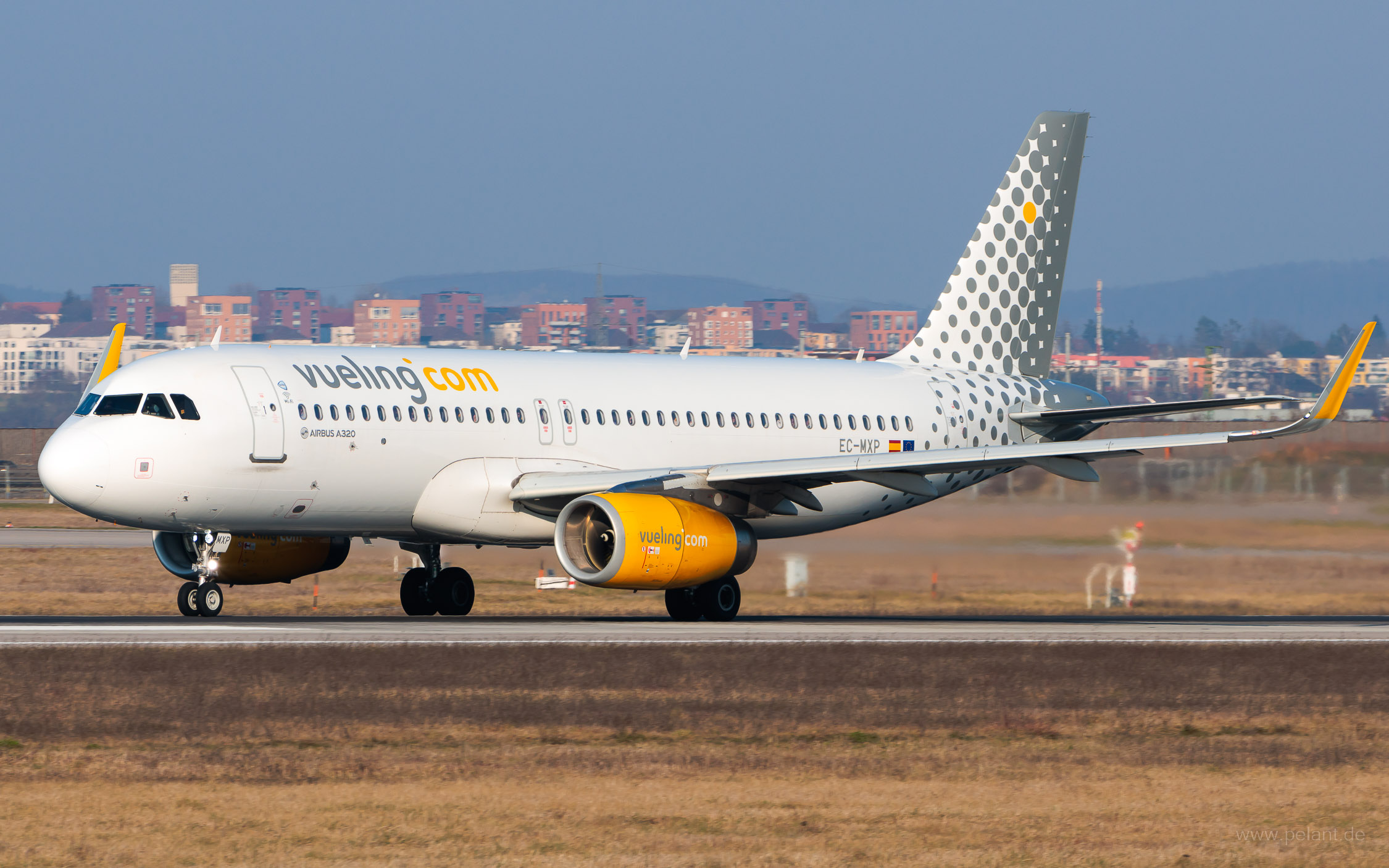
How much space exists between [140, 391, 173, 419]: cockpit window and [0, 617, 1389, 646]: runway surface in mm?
2917

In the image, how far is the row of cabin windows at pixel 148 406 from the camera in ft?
84.2

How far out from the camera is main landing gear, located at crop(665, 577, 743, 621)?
94.0 ft

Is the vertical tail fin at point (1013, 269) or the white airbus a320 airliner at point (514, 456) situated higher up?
the vertical tail fin at point (1013, 269)

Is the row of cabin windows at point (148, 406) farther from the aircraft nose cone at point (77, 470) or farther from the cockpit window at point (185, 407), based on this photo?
the aircraft nose cone at point (77, 470)

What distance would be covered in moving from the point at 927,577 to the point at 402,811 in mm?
19634

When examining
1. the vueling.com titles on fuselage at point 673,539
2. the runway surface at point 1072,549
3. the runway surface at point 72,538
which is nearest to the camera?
the vueling.com titles on fuselage at point 673,539

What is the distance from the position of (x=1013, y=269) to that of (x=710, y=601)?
11.7 meters

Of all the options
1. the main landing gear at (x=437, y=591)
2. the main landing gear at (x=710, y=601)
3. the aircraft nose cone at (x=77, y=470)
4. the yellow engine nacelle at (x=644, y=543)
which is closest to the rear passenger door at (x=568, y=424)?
the yellow engine nacelle at (x=644, y=543)

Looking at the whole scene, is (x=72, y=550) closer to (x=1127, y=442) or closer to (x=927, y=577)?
(x=927, y=577)

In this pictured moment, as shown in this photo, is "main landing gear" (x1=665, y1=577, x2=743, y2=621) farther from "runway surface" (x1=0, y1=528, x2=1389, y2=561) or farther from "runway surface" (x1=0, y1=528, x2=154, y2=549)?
"runway surface" (x1=0, y1=528, x2=154, y2=549)

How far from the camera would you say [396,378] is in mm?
27844

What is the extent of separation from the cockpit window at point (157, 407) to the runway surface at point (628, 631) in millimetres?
2917

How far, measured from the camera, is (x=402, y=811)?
45.9 ft

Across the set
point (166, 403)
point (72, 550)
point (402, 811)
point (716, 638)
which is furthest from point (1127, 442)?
point (72, 550)
